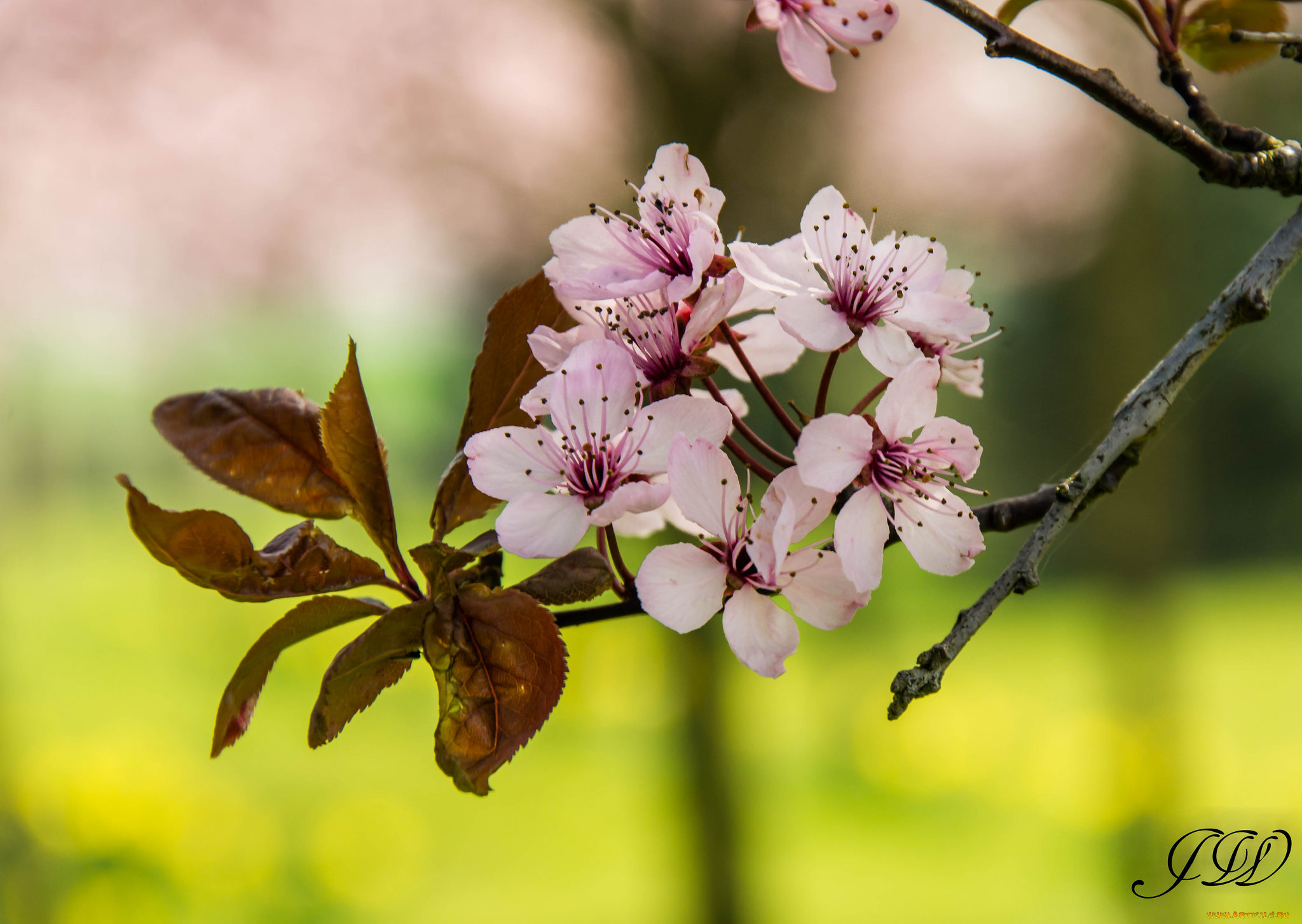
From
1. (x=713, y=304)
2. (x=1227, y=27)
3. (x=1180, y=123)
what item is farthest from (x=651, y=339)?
(x=1227, y=27)

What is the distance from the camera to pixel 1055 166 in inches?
86.6

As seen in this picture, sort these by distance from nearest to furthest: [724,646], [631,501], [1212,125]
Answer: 1. [631,501]
2. [1212,125]
3. [724,646]

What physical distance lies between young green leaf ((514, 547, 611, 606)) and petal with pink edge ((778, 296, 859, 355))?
130mm

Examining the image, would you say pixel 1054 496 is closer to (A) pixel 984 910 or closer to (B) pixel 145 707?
(A) pixel 984 910

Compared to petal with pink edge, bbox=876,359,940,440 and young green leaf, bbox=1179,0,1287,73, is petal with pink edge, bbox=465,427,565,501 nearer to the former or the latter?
petal with pink edge, bbox=876,359,940,440

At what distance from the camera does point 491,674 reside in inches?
14.4

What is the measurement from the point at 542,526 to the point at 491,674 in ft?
0.23

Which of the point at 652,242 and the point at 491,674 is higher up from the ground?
the point at 652,242

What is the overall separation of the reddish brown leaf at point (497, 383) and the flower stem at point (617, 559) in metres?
0.07

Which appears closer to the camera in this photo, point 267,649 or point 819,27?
point 267,649

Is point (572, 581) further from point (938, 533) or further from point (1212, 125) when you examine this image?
point (1212, 125)

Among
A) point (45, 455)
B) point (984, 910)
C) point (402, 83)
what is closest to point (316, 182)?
point (402, 83)

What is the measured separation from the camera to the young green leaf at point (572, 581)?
0.38 metres

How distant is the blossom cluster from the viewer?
351 mm
